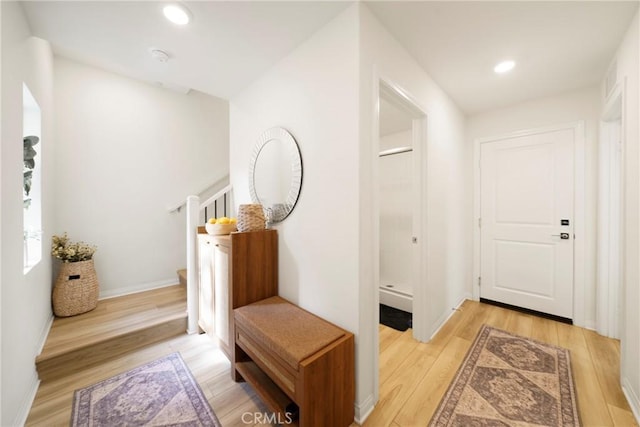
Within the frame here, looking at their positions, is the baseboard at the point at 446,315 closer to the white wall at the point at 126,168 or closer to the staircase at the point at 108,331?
the staircase at the point at 108,331

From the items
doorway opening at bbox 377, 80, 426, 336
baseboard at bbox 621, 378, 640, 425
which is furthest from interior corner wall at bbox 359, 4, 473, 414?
baseboard at bbox 621, 378, 640, 425

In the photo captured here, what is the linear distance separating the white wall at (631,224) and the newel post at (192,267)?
3.12m

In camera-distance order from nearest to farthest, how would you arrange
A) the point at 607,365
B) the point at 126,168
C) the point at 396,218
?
1. the point at 607,365
2. the point at 126,168
3. the point at 396,218

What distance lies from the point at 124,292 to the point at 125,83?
248cm

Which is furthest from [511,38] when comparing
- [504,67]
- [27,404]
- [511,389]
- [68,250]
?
[68,250]

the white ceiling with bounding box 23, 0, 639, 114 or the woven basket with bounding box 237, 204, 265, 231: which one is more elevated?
the white ceiling with bounding box 23, 0, 639, 114

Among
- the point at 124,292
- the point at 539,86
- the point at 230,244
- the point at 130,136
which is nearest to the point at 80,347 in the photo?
the point at 124,292

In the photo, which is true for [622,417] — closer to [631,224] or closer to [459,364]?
[459,364]

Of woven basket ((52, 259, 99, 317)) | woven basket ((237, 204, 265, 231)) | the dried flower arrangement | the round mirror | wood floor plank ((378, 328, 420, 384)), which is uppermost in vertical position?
the round mirror

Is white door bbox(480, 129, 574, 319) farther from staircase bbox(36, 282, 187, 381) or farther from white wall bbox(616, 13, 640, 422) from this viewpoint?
staircase bbox(36, 282, 187, 381)

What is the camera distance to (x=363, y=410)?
1.39m

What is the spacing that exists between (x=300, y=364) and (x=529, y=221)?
2.92m

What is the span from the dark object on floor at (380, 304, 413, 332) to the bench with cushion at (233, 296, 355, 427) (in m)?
1.24

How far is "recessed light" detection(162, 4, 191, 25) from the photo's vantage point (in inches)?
54.3
